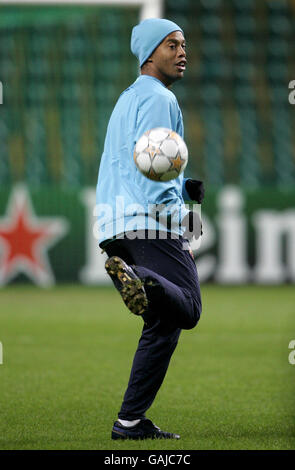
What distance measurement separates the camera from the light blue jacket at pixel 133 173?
3.89 m

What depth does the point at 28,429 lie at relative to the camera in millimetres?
4422

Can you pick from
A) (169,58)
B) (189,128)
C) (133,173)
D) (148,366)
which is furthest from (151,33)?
(189,128)

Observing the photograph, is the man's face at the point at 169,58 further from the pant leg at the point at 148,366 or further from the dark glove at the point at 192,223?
the pant leg at the point at 148,366

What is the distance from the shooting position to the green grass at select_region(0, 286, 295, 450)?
431 cm

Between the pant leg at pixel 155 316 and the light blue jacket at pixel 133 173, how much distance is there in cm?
10

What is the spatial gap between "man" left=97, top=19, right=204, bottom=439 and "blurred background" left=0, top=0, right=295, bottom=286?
905cm

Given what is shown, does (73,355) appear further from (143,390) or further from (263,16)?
(263,16)

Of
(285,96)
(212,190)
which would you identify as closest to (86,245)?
(212,190)

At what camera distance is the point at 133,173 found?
3996 millimetres

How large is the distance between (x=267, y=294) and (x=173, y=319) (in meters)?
8.53

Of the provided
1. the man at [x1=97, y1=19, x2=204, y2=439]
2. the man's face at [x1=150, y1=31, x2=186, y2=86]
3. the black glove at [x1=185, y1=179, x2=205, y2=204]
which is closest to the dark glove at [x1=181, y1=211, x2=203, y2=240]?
the man at [x1=97, y1=19, x2=204, y2=439]

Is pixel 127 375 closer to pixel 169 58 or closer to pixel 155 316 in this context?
pixel 155 316

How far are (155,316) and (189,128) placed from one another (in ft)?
43.1

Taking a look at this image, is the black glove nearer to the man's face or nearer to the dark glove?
the dark glove
